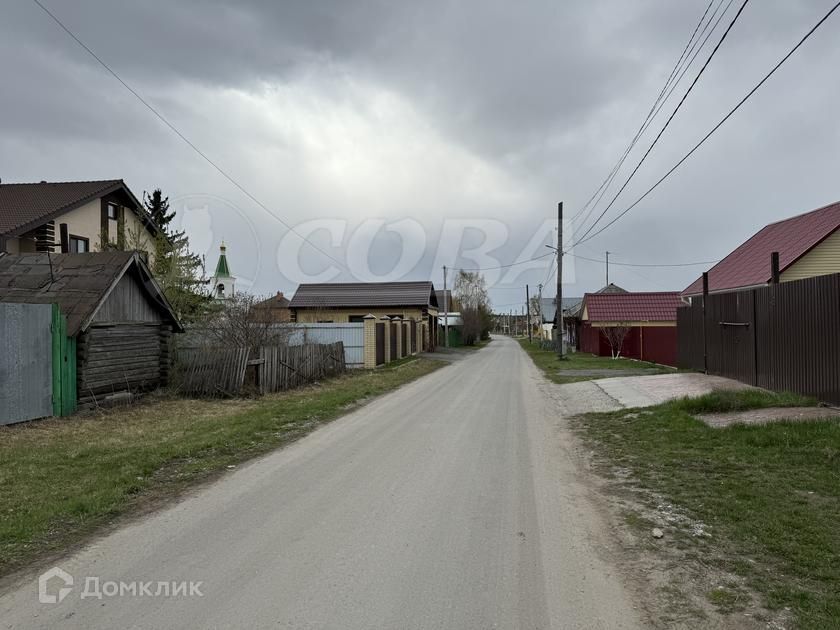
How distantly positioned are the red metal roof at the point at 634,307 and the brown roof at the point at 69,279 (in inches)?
1117

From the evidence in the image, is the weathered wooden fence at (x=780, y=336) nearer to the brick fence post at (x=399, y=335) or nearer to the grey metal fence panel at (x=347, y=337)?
the grey metal fence panel at (x=347, y=337)

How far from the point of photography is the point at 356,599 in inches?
148

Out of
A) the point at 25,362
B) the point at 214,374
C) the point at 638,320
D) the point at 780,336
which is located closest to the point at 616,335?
the point at 638,320

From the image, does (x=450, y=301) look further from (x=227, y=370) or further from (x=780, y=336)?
(x=780, y=336)

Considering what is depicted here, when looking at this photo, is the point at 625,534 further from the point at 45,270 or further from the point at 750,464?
the point at 45,270

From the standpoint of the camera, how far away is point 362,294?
1834 inches

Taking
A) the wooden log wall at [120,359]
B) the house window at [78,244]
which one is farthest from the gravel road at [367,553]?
the house window at [78,244]

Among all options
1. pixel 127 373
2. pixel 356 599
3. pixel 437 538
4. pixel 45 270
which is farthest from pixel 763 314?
pixel 45 270

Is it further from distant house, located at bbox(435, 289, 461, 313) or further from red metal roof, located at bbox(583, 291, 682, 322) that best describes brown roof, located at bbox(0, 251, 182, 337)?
distant house, located at bbox(435, 289, 461, 313)

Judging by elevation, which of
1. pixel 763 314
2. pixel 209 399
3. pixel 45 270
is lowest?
pixel 209 399

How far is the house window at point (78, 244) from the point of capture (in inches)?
1044

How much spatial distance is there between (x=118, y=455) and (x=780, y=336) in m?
12.4

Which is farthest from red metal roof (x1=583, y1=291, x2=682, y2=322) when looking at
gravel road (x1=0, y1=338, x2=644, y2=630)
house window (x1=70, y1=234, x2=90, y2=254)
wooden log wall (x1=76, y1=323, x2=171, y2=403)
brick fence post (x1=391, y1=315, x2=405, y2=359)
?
gravel road (x1=0, y1=338, x2=644, y2=630)

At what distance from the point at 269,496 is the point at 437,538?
2170 mm
